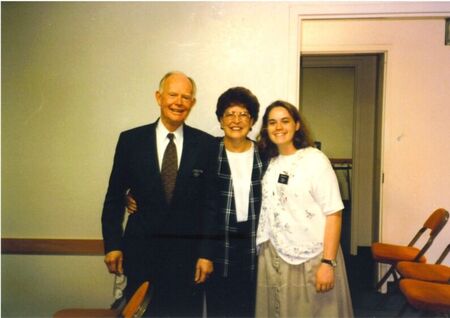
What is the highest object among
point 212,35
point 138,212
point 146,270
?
point 212,35

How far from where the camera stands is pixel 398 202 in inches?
99.1

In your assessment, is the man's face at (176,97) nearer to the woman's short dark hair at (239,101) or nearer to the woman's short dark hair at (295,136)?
the woman's short dark hair at (239,101)

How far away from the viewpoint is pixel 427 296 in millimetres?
1730

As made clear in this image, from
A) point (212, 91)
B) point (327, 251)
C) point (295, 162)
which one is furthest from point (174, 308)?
point (212, 91)

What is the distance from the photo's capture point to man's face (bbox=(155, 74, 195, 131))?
1707 mm

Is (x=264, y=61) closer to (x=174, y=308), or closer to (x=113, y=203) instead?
(x=113, y=203)

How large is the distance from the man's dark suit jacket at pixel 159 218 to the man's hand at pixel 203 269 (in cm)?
4

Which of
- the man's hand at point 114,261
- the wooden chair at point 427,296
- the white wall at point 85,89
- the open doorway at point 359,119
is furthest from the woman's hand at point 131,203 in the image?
the open doorway at point 359,119

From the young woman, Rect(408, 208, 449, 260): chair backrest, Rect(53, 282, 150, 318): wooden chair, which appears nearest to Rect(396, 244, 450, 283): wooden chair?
Rect(408, 208, 449, 260): chair backrest

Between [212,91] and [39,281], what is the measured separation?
6.32 feet

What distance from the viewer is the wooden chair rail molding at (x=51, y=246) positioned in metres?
2.53

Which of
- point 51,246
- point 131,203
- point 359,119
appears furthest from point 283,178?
point 359,119

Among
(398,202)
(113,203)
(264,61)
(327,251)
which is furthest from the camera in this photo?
(398,202)

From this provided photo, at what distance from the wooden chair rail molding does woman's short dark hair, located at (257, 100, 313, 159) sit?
155 cm
